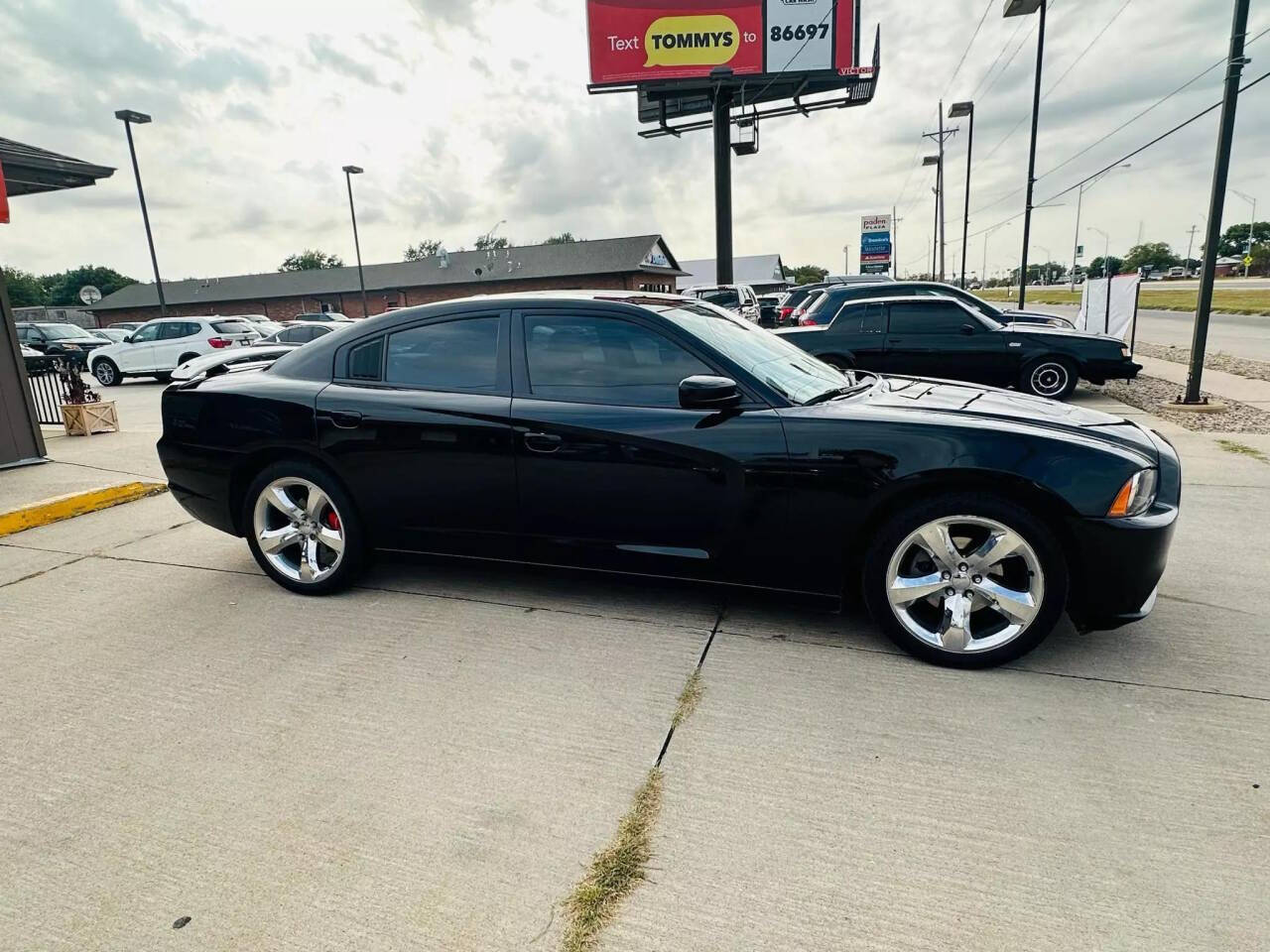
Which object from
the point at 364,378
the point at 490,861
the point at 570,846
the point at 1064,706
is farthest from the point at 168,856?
the point at 1064,706

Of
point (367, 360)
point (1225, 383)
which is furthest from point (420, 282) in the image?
point (367, 360)

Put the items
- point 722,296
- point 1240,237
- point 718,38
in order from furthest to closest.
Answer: point 1240,237, point 718,38, point 722,296

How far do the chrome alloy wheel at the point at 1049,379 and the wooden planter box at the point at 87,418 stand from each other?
40.7 feet

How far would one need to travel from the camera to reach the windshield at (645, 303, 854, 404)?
11.1ft

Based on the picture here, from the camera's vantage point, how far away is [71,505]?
569 centimetres

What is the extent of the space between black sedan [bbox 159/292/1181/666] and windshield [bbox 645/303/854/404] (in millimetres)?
20

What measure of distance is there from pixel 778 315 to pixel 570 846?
1921 centimetres

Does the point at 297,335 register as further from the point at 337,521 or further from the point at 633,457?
the point at 633,457

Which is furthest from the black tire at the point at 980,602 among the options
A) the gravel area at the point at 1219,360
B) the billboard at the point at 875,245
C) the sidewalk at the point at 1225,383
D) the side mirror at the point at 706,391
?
the billboard at the point at 875,245

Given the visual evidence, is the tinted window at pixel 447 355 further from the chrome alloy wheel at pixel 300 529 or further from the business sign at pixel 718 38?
the business sign at pixel 718 38

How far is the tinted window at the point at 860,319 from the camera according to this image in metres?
10.2

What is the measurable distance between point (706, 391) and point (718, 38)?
82.0 feet

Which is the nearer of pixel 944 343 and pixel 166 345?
pixel 944 343

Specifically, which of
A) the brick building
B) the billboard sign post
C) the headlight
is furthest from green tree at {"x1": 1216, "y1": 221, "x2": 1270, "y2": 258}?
the headlight
